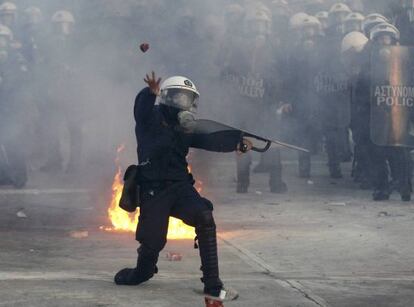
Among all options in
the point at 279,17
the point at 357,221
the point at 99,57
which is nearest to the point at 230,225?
the point at 357,221

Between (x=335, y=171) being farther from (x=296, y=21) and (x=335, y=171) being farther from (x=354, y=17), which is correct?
(x=354, y=17)

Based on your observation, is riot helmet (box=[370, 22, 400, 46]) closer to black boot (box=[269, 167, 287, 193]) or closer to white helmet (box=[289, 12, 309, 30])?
black boot (box=[269, 167, 287, 193])

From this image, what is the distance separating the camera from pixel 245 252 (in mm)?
7504

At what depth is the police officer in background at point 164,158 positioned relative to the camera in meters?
6.01

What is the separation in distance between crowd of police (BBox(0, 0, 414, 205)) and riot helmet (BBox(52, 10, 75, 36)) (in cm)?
1

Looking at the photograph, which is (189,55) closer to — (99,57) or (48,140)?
(99,57)

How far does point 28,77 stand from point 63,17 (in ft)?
2.48

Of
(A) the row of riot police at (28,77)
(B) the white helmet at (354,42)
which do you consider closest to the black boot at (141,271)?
(B) the white helmet at (354,42)

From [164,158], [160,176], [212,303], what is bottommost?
[212,303]

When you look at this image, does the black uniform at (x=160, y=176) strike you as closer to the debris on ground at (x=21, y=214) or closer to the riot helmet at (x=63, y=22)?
the debris on ground at (x=21, y=214)

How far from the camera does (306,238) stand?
319 inches

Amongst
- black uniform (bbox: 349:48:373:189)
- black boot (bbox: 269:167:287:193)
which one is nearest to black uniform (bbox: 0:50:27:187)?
black boot (bbox: 269:167:287:193)

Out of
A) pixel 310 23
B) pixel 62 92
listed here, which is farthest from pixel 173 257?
pixel 310 23

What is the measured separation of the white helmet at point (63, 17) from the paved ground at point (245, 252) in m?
1.82
